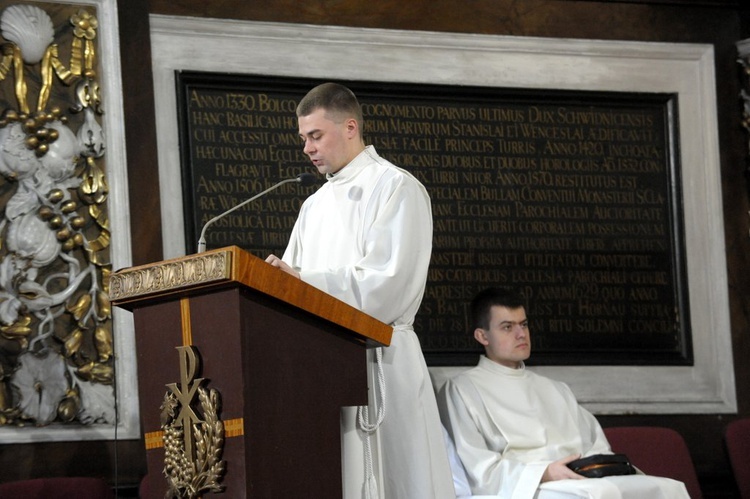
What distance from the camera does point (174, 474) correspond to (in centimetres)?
376

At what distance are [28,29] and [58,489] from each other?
8.07 feet

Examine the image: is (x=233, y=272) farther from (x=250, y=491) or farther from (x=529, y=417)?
(x=529, y=417)

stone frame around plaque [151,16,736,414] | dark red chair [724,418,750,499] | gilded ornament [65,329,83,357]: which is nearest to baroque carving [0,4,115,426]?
gilded ornament [65,329,83,357]

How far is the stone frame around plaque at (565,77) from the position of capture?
7.07 metres

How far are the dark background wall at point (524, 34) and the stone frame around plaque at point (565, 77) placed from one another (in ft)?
0.24

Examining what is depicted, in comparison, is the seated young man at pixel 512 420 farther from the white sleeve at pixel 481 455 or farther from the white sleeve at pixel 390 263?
the white sleeve at pixel 390 263

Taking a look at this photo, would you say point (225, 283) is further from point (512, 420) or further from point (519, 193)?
point (519, 193)

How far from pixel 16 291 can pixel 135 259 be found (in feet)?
2.13

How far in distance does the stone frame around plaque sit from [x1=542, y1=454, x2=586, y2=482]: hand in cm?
127

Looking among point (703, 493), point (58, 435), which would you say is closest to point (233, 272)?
point (58, 435)

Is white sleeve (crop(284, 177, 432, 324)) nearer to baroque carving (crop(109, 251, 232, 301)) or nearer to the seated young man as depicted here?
baroque carving (crop(109, 251, 232, 301))

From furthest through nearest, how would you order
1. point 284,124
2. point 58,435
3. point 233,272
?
point 284,124, point 58,435, point 233,272

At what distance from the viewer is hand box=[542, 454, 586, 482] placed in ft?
19.9

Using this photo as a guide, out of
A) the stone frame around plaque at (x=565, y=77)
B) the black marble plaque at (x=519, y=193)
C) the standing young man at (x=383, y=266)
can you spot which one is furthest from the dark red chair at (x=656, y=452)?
the standing young man at (x=383, y=266)
